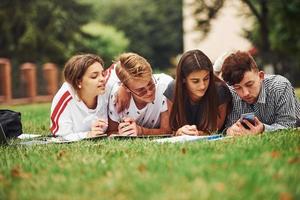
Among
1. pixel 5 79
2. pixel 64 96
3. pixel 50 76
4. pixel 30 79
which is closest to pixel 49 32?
pixel 50 76

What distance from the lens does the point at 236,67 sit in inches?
270

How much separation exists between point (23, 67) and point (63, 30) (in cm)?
1140

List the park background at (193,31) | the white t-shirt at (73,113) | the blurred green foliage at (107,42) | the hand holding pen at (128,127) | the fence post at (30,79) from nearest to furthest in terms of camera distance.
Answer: the hand holding pen at (128,127) → the white t-shirt at (73,113) → the park background at (193,31) → the fence post at (30,79) → the blurred green foliage at (107,42)

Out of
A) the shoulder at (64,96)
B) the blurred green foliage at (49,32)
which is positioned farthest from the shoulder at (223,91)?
the blurred green foliage at (49,32)

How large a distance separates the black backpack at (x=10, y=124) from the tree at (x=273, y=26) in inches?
699

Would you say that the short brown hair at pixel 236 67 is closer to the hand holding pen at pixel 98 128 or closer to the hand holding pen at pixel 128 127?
the hand holding pen at pixel 128 127

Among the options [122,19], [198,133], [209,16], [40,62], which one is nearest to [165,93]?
[198,133]

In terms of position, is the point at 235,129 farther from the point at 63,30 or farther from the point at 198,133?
the point at 63,30

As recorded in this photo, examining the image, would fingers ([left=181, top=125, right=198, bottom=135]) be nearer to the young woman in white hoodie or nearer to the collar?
the collar

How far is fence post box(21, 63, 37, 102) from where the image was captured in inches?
1113

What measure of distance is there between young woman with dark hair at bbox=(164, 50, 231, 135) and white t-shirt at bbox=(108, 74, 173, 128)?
0.46 feet

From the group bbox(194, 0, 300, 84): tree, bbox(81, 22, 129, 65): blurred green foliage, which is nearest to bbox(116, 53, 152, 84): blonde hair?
bbox(194, 0, 300, 84): tree

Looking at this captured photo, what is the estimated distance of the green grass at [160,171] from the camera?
3.83m

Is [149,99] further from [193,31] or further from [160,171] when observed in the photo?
[193,31]
